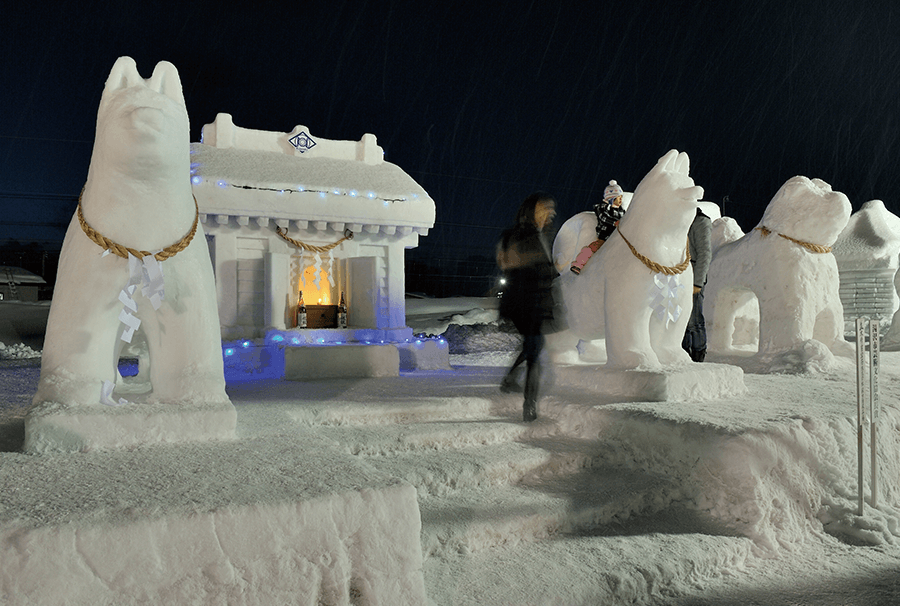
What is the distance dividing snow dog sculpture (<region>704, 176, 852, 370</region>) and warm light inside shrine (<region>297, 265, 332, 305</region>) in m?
4.67

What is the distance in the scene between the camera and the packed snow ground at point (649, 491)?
2.27m

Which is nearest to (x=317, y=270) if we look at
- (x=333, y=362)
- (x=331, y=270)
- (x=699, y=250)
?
(x=331, y=270)

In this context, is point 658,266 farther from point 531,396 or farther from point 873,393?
point 873,393

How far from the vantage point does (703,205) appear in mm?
8508

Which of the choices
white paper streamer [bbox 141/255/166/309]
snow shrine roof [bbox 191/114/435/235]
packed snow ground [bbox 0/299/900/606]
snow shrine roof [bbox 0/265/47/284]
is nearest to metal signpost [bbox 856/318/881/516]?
packed snow ground [bbox 0/299/900/606]

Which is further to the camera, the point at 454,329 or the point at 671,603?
the point at 454,329

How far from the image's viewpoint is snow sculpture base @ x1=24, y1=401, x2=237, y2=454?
2.39m

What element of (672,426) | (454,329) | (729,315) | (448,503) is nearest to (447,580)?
(448,503)

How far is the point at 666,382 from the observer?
3701 mm

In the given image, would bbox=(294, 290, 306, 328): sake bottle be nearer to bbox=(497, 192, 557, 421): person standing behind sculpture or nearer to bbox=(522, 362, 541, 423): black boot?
bbox=(497, 192, 557, 421): person standing behind sculpture

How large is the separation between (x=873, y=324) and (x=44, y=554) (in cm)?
381

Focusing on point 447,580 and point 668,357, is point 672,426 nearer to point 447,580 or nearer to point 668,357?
point 668,357

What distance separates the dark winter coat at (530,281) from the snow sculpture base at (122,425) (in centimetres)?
191

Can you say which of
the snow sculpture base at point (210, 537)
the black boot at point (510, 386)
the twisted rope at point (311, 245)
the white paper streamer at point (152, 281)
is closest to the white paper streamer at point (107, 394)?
the white paper streamer at point (152, 281)
